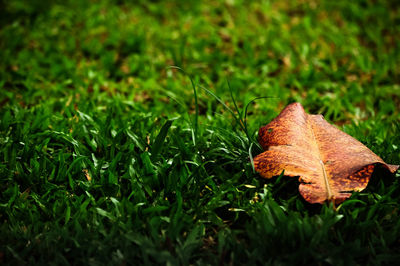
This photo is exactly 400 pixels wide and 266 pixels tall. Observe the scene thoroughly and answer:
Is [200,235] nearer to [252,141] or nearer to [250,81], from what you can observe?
[252,141]

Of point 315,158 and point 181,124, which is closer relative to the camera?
point 315,158

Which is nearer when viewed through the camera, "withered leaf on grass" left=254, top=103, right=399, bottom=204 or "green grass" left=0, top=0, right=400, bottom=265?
"green grass" left=0, top=0, right=400, bottom=265

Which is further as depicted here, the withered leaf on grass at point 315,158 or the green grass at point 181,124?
the withered leaf on grass at point 315,158
